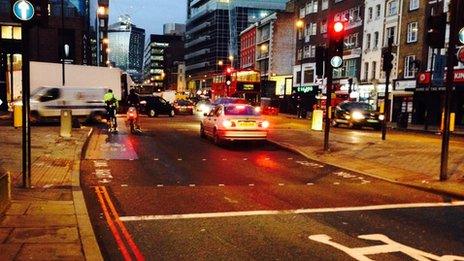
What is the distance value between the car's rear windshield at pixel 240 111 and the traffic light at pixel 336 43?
12.2ft

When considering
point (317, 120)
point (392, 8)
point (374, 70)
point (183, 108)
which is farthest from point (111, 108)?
point (392, 8)

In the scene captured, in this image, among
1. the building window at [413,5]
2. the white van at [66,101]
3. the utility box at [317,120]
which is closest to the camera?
the white van at [66,101]

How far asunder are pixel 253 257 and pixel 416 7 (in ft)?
136

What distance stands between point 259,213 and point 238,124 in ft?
31.0

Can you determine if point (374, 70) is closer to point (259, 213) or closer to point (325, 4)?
point (325, 4)

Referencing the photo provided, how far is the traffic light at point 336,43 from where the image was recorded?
49.9 ft

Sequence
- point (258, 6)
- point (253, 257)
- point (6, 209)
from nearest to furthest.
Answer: point (253, 257) → point (6, 209) → point (258, 6)

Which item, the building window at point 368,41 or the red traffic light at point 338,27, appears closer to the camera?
the red traffic light at point 338,27

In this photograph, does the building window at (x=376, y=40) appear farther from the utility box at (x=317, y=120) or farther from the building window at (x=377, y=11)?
the utility box at (x=317, y=120)

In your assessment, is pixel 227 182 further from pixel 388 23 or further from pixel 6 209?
pixel 388 23

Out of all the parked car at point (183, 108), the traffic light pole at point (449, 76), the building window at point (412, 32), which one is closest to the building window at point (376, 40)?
the building window at point (412, 32)

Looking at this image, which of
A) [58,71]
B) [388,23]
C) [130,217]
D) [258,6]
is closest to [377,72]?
[388,23]

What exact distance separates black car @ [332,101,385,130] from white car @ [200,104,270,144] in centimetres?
1367

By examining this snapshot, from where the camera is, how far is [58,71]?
33.0m
